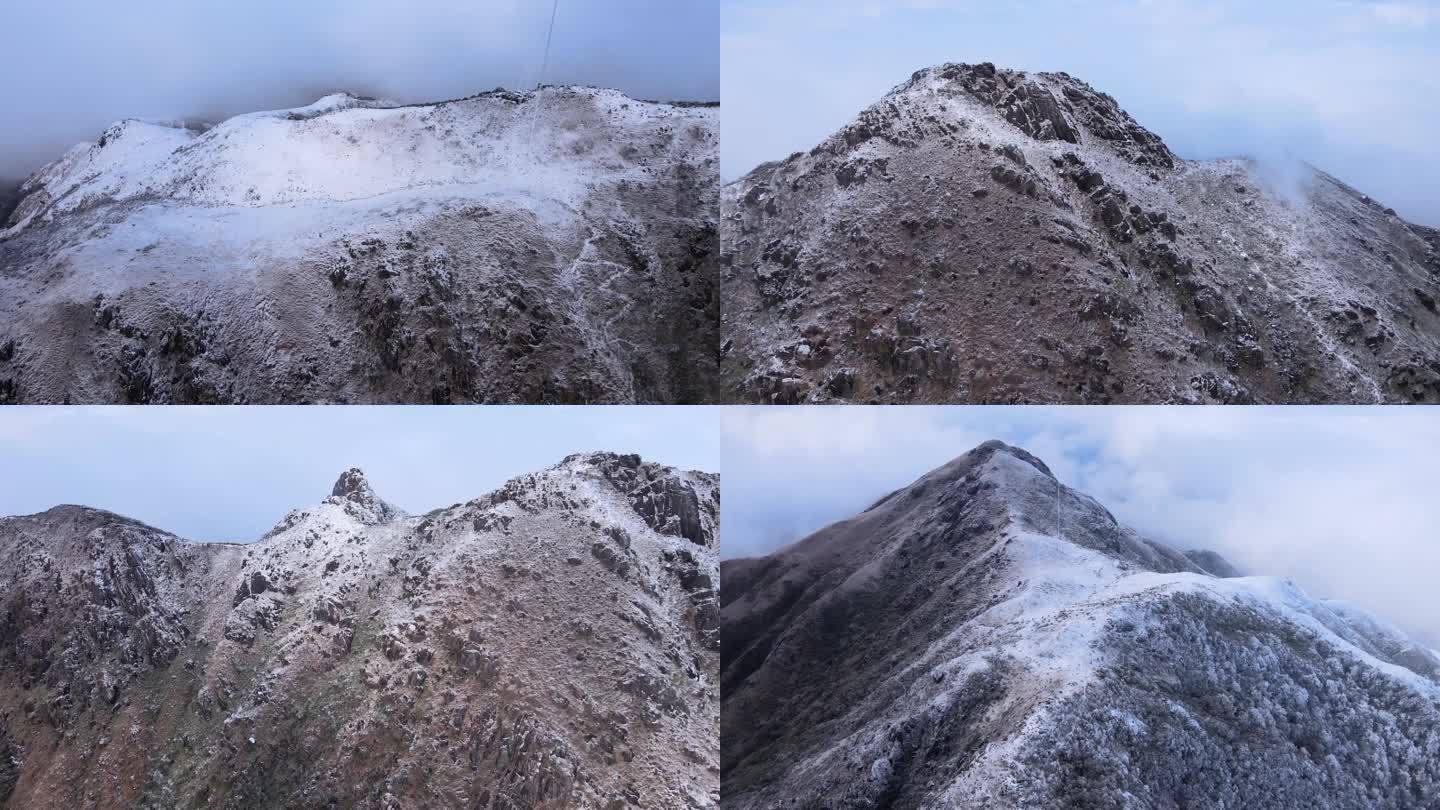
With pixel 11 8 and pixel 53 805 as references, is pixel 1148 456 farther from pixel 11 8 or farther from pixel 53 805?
pixel 11 8

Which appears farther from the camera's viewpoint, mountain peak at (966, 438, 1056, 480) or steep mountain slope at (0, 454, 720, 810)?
mountain peak at (966, 438, 1056, 480)

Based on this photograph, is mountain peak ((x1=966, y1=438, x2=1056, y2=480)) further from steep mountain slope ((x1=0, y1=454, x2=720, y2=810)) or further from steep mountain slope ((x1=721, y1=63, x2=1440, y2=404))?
steep mountain slope ((x1=0, y1=454, x2=720, y2=810))

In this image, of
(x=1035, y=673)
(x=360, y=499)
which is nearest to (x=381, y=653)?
(x=360, y=499)

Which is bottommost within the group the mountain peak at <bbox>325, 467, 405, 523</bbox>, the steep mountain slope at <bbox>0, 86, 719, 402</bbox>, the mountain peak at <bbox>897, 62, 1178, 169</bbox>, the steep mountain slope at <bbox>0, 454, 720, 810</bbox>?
the steep mountain slope at <bbox>0, 454, 720, 810</bbox>

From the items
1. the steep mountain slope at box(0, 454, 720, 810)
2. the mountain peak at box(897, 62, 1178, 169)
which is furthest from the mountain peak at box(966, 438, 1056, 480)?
the mountain peak at box(897, 62, 1178, 169)

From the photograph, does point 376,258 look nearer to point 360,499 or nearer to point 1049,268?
point 360,499

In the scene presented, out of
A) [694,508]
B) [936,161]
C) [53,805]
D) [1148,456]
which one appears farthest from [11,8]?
[1148,456]
